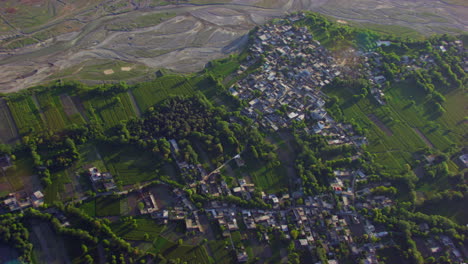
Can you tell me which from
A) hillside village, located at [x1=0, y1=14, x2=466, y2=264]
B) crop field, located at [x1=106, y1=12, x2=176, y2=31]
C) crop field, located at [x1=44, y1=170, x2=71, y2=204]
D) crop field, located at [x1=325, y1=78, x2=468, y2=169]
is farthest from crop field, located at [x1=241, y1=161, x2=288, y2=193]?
crop field, located at [x1=106, y1=12, x2=176, y2=31]

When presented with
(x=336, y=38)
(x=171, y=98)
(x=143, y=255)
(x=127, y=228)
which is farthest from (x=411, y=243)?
(x=336, y=38)

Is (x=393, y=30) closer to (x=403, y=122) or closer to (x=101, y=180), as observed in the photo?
(x=403, y=122)

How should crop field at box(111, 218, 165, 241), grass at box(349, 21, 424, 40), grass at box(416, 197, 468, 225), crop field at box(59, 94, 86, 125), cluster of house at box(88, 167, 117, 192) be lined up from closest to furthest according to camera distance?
crop field at box(111, 218, 165, 241)
cluster of house at box(88, 167, 117, 192)
grass at box(416, 197, 468, 225)
crop field at box(59, 94, 86, 125)
grass at box(349, 21, 424, 40)

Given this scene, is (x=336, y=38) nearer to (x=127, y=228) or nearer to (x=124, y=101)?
(x=124, y=101)

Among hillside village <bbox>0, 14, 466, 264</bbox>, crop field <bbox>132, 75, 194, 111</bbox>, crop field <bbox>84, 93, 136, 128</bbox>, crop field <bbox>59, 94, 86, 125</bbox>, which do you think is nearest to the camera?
hillside village <bbox>0, 14, 466, 264</bbox>

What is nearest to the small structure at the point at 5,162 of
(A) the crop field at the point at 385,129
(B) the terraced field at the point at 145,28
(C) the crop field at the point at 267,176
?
(B) the terraced field at the point at 145,28

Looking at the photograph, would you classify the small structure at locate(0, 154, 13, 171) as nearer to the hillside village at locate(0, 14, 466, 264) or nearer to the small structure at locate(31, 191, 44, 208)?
the hillside village at locate(0, 14, 466, 264)
